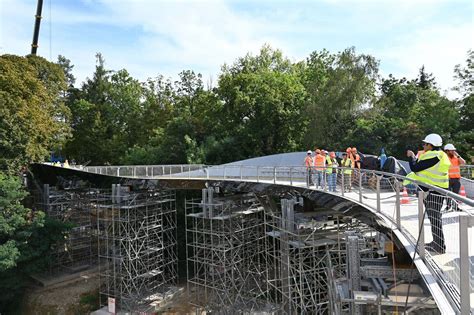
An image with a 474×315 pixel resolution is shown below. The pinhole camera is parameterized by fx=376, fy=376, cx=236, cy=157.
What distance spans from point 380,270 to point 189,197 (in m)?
19.9

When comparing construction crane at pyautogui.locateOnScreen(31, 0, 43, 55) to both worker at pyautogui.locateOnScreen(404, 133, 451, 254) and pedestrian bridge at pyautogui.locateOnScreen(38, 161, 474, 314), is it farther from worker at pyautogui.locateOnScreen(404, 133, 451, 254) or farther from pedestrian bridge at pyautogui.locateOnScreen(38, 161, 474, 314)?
worker at pyautogui.locateOnScreen(404, 133, 451, 254)

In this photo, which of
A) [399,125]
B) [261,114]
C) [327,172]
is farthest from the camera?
[261,114]

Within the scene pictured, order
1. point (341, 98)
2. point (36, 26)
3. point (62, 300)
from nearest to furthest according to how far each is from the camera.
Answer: point (62, 300) → point (341, 98) → point (36, 26)

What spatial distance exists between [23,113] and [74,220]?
25.0 feet

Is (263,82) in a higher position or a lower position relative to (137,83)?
lower

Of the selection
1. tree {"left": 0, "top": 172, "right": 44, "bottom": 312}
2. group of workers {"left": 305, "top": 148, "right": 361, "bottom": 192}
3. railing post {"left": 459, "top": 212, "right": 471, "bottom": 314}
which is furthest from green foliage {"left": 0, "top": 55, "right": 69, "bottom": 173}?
railing post {"left": 459, "top": 212, "right": 471, "bottom": 314}

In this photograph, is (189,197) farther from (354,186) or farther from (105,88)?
(105,88)

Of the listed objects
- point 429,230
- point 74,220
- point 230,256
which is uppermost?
point 429,230

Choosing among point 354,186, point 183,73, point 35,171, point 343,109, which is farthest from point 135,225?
point 183,73

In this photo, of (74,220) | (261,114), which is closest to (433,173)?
(261,114)

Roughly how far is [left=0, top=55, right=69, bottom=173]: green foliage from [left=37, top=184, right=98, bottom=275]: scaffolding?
2.71m

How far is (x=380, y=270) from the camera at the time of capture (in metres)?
5.52

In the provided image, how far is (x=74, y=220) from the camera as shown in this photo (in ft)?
80.0

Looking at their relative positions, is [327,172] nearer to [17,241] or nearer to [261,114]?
[17,241]
